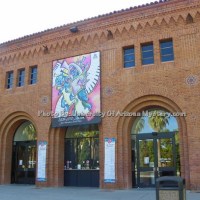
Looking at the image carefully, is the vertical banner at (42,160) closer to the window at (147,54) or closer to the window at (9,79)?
the window at (9,79)

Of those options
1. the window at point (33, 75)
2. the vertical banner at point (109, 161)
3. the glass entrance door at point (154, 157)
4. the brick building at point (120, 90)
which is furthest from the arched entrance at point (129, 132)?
the window at point (33, 75)

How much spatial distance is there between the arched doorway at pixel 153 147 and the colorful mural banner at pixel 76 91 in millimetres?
2355

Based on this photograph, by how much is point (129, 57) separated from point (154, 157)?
543 centimetres

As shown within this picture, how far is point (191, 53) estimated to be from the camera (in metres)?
14.8

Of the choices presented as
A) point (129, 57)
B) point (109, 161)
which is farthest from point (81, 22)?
point (109, 161)

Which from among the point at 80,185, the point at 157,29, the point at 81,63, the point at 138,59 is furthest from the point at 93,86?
the point at 80,185

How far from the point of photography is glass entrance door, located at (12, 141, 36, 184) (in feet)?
63.7

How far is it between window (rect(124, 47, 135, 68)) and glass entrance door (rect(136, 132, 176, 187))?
→ 12.5ft

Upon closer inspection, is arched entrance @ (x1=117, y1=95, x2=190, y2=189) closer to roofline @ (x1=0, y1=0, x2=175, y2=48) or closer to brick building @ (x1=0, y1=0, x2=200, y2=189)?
brick building @ (x1=0, y1=0, x2=200, y2=189)

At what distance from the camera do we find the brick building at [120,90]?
14734mm

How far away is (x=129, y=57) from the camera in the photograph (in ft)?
54.5

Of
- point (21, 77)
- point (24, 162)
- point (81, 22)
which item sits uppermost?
point (81, 22)

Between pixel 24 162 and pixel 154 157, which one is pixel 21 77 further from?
pixel 154 157

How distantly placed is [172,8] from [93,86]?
5684mm
